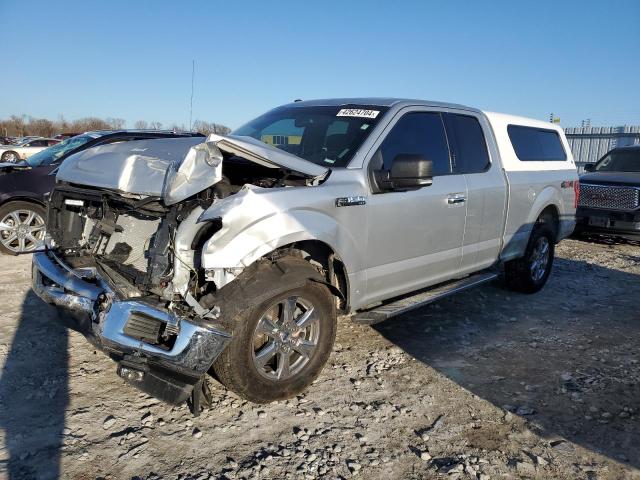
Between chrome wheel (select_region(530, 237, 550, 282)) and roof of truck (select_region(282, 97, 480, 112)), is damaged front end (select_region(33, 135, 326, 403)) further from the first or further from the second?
chrome wheel (select_region(530, 237, 550, 282))

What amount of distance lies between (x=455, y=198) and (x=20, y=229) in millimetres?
5726

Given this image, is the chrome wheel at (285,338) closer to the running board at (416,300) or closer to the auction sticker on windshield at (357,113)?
the running board at (416,300)

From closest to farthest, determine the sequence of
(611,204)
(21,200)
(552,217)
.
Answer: (552,217)
(21,200)
(611,204)

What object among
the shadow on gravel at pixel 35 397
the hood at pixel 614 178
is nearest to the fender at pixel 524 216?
the hood at pixel 614 178

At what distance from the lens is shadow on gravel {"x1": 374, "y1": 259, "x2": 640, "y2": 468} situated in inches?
130

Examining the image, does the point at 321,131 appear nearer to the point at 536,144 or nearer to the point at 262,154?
the point at 262,154

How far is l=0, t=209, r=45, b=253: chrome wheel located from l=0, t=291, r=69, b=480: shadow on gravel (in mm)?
2647

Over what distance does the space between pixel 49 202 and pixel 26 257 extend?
359cm

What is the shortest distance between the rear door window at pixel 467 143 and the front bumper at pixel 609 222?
206 inches

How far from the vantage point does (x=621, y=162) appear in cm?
1060

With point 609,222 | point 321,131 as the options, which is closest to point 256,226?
point 321,131

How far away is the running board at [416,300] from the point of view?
3854mm

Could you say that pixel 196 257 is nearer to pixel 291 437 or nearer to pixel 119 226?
pixel 119 226

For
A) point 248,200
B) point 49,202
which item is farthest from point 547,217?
point 49,202
